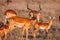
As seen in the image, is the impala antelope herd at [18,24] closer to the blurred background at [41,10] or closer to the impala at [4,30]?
the impala at [4,30]

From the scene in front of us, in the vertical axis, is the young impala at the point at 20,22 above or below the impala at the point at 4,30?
above

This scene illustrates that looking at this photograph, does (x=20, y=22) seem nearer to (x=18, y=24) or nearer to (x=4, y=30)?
(x=18, y=24)

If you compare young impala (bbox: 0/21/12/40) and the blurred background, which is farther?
the blurred background

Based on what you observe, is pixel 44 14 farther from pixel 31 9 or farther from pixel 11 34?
pixel 11 34

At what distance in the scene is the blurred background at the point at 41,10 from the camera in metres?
2.61

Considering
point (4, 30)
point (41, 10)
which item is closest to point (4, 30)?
point (4, 30)

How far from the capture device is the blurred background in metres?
2.61

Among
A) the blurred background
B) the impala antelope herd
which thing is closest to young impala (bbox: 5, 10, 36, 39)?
the impala antelope herd

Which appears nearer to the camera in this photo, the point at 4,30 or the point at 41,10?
the point at 4,30

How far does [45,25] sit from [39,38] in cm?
22

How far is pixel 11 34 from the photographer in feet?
7.99

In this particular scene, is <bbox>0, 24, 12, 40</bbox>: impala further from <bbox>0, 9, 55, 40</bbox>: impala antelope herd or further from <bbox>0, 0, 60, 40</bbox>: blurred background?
<bbox>0, 0, 60, 40</bbox>: blurred background

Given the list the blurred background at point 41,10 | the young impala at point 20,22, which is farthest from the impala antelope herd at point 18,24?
the blurred background at point 41,10

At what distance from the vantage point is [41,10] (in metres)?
2.88
